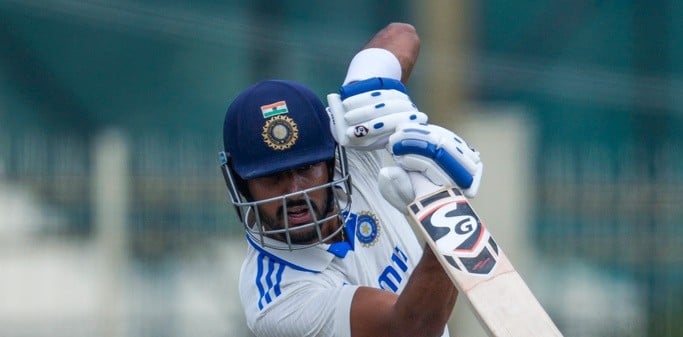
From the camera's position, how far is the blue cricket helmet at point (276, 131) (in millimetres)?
3479

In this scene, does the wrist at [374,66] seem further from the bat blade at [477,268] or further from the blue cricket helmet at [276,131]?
the bat blade at [477,268]

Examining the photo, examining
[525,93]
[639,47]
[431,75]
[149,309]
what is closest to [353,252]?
[431,75]

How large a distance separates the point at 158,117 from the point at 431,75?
2.20 metres

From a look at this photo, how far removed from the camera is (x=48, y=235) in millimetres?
7004

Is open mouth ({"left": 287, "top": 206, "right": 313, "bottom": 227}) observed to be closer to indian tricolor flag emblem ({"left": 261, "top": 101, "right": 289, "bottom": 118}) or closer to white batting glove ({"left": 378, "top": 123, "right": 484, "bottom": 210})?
indian tricolor flag emblem ({"left": 261, "top": 101, "right": 289, "bottom": 118})

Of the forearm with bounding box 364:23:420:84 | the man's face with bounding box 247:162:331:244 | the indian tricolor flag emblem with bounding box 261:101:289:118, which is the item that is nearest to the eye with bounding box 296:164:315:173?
the man's face with bounding box 247:162:331:244

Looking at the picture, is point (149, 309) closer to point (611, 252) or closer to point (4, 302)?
point (4, 302)

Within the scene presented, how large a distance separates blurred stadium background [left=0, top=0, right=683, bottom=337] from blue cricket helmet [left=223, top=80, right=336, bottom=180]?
2493mm

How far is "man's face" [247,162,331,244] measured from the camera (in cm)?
346

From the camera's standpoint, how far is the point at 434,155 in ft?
9.95

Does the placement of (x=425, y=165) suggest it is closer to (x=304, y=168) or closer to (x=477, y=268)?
(x=477, y=268)

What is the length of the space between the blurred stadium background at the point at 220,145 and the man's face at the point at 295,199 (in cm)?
252

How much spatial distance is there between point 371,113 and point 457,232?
1.12ft

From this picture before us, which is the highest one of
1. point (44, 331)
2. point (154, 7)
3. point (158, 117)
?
point (154, 7)
